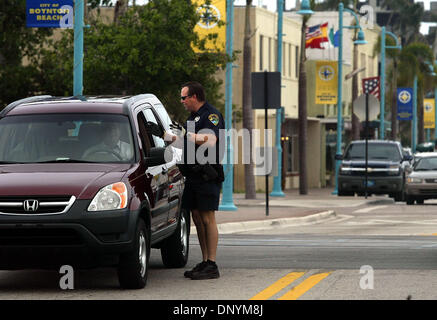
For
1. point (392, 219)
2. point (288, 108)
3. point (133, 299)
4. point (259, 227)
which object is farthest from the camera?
point (288, 108)

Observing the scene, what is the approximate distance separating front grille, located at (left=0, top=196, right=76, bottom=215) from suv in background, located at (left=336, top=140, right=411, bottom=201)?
26158 mm

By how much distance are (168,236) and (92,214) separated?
257cm

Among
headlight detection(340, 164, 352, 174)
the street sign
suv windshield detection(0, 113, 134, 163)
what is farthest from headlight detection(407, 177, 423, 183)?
suv windshield detection(0, 113, 134, 163)

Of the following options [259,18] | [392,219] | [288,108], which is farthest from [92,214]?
[288,108]

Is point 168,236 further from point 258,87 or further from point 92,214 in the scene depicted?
point 258,87

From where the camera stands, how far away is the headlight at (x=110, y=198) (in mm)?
10273

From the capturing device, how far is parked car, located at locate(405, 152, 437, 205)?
33.5 metres

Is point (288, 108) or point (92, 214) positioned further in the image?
point (288, 108)

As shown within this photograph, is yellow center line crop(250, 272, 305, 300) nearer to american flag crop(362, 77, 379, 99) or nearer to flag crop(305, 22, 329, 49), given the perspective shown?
american flag crop(362, 77, 379, 99)

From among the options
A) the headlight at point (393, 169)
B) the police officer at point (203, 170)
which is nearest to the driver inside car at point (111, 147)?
the police officer at point (203, 170)

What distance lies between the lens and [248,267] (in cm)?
1311

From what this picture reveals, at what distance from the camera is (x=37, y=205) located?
1020 cm

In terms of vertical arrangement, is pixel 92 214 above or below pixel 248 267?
above

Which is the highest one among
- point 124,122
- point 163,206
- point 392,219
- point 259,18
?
point 259,18
